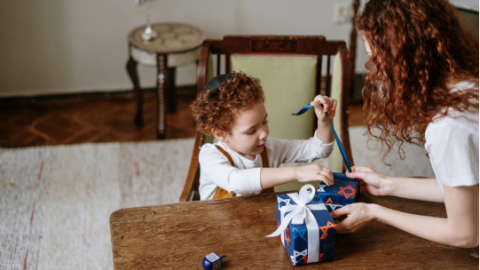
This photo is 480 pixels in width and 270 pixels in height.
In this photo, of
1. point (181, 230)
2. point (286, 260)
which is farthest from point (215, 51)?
point (286, 260)

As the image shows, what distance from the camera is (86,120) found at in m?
3.44

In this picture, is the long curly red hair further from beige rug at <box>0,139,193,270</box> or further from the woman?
beige rug at <box>0,139,193,270</box>

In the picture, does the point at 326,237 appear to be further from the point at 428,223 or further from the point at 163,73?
the point at 163,73

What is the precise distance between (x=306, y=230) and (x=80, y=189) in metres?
1.98

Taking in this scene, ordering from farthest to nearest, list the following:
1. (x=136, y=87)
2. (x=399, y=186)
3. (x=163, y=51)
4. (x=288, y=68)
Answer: (x=136, y=87) → (x=163, y=51) → (x=288, y=68) → (x=399, y=186)

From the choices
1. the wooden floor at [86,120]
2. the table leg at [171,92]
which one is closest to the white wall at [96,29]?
the wooden floor at [86,120]

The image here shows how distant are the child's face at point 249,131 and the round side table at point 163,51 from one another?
154cm

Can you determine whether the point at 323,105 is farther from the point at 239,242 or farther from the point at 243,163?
the point at 239,242

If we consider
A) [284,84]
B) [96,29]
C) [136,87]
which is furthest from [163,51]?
[284,84]

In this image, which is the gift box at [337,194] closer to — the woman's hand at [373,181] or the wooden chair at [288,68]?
the woman's hand at [373,181]

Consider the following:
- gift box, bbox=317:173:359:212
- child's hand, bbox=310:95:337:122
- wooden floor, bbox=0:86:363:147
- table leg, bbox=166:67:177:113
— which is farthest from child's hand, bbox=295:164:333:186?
table leg, bbox=166:67:177:113

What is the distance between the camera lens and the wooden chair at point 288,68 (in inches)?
70.3

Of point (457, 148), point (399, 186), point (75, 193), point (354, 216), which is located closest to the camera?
point (457, 148)

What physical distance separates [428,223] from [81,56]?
3.09 m
